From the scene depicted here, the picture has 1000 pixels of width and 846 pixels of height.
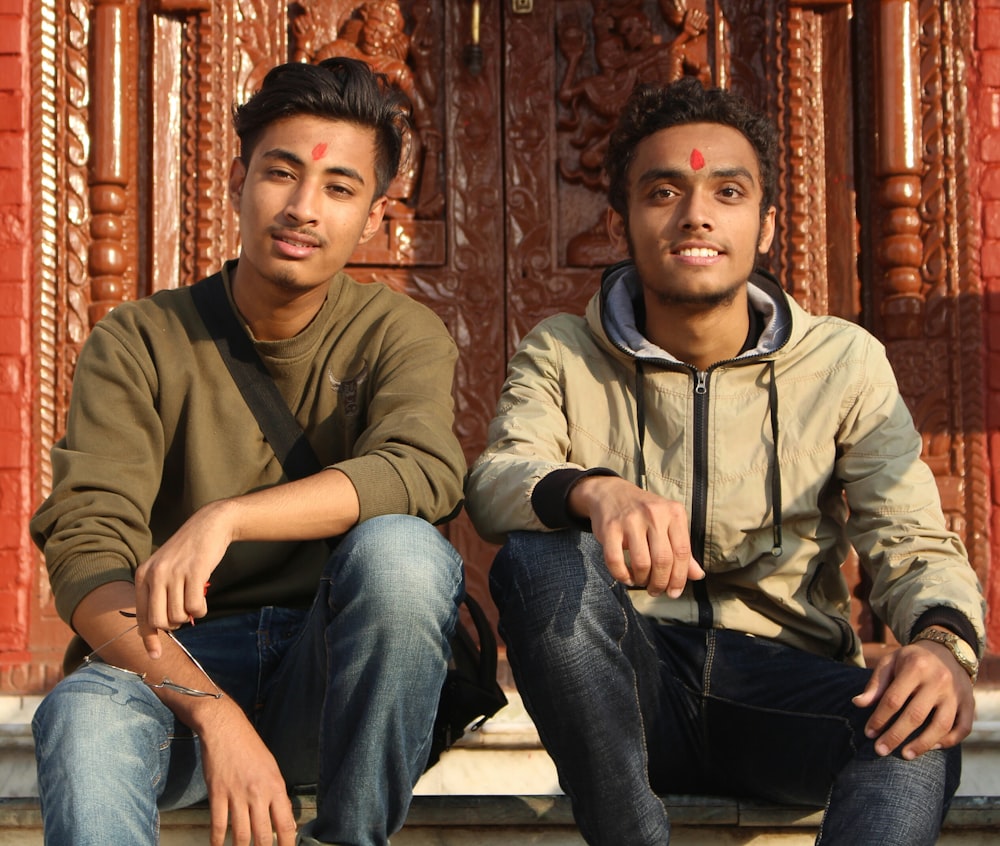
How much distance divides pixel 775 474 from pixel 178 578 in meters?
1.25

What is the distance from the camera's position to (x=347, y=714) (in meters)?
2.00

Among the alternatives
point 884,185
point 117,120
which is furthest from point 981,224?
point 117,120

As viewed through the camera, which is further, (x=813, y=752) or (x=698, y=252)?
(x=698, y=252)

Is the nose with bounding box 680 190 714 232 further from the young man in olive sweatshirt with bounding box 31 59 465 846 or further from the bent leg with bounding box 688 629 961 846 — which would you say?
the bent leg with bounding box 688 629 961 846

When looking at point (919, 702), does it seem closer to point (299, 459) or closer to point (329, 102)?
point (299, 459)

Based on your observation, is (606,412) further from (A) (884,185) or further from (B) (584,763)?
(A) (884,185)

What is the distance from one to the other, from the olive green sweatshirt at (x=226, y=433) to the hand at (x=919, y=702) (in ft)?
2.86

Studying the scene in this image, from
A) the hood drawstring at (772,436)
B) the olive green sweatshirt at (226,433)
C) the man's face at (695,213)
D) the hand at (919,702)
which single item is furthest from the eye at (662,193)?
the hand at (919,702)

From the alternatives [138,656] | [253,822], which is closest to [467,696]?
[253,822]

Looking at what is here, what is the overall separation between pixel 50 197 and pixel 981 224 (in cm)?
320

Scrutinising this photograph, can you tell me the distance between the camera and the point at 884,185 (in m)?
4.18

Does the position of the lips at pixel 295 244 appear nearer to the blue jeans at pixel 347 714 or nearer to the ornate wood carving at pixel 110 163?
the blue jeans at pixel 347 714

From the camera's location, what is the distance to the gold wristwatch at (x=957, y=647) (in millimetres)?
2115

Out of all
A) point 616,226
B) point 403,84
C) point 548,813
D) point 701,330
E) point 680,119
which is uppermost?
point 403,84
